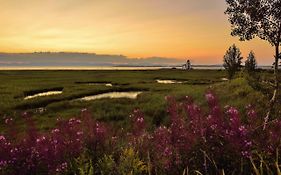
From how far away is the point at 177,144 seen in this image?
6.07 m

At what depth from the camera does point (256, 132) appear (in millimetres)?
6320

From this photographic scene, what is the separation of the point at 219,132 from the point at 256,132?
0.79m

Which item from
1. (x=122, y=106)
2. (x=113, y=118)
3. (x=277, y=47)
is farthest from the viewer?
(x=122, y=106)

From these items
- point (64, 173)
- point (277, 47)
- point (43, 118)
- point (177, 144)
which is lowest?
point (43, 118)

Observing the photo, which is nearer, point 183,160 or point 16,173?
point 16,173

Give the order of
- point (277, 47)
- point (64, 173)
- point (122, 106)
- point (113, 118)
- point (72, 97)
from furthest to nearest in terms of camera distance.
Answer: point (72, 97) < point (122, 106) < point (113, 118) < point (277, 47) < point (64, 173)

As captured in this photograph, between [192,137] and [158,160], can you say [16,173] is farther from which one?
[192,137]

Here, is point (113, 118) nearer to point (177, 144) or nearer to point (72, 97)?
point (72, 97)

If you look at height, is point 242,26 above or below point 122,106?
above

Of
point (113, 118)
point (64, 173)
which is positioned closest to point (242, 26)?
point (64, 173)

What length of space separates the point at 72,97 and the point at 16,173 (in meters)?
35.6

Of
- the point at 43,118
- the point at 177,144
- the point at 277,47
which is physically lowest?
the point at 43,118

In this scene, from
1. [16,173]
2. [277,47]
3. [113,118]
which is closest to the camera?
[16,173]

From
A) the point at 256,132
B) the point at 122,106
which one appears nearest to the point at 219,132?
the point at 256,132
